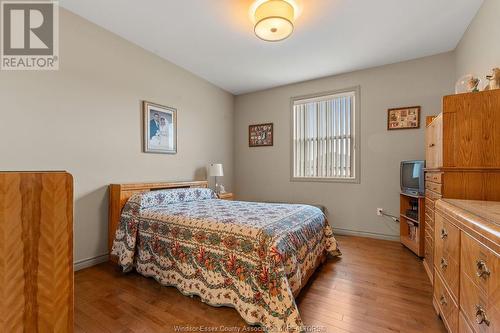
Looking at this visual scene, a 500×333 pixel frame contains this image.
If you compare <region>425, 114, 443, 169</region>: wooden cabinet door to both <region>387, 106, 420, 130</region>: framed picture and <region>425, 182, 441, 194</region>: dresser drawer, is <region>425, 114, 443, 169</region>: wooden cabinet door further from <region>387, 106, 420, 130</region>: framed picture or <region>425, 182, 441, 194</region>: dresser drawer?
<region>387, 106, 420, 130</region>: framed picture

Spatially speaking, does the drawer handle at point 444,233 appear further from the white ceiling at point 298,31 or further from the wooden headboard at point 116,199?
the wooden headboard at point 116,199

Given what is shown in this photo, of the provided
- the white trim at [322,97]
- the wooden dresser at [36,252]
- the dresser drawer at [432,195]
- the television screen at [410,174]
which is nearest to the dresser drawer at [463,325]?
the dresser drawer at [432,195]

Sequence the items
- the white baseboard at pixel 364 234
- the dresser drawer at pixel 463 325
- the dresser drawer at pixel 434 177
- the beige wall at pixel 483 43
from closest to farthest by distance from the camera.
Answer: the dresser drawer at pixel 463 325 → the dresser drawer at pixel 434 177 → the beige wall at pixel 483 43 → the white baseboard at pixel 364 234

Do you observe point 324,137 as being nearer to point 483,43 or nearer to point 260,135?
point 260,135

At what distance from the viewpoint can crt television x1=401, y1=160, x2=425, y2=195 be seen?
2643 millimetres

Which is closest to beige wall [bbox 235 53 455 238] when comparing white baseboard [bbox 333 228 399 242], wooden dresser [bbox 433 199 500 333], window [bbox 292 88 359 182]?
white baseboard [bbox 333 228 399 242]

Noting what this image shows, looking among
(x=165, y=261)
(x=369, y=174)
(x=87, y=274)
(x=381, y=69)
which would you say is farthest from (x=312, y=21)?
(x=87, y=274)

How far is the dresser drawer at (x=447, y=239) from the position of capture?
3.88 ft

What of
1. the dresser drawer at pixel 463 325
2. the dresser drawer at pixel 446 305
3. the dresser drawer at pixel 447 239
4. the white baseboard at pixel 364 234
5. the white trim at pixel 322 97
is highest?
the white trim at pixel 322 97

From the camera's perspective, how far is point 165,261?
205 centimetres

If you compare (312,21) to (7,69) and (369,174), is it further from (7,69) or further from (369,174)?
(7,69)

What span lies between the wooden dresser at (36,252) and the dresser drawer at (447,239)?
69.8 inches

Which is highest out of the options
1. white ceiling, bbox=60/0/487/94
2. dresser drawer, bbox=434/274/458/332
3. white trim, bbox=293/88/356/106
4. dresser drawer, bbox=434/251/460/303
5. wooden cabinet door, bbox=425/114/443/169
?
white ceiling, bbox=60/0/487/94

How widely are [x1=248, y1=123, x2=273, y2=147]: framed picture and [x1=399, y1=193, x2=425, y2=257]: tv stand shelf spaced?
232 centimetres
